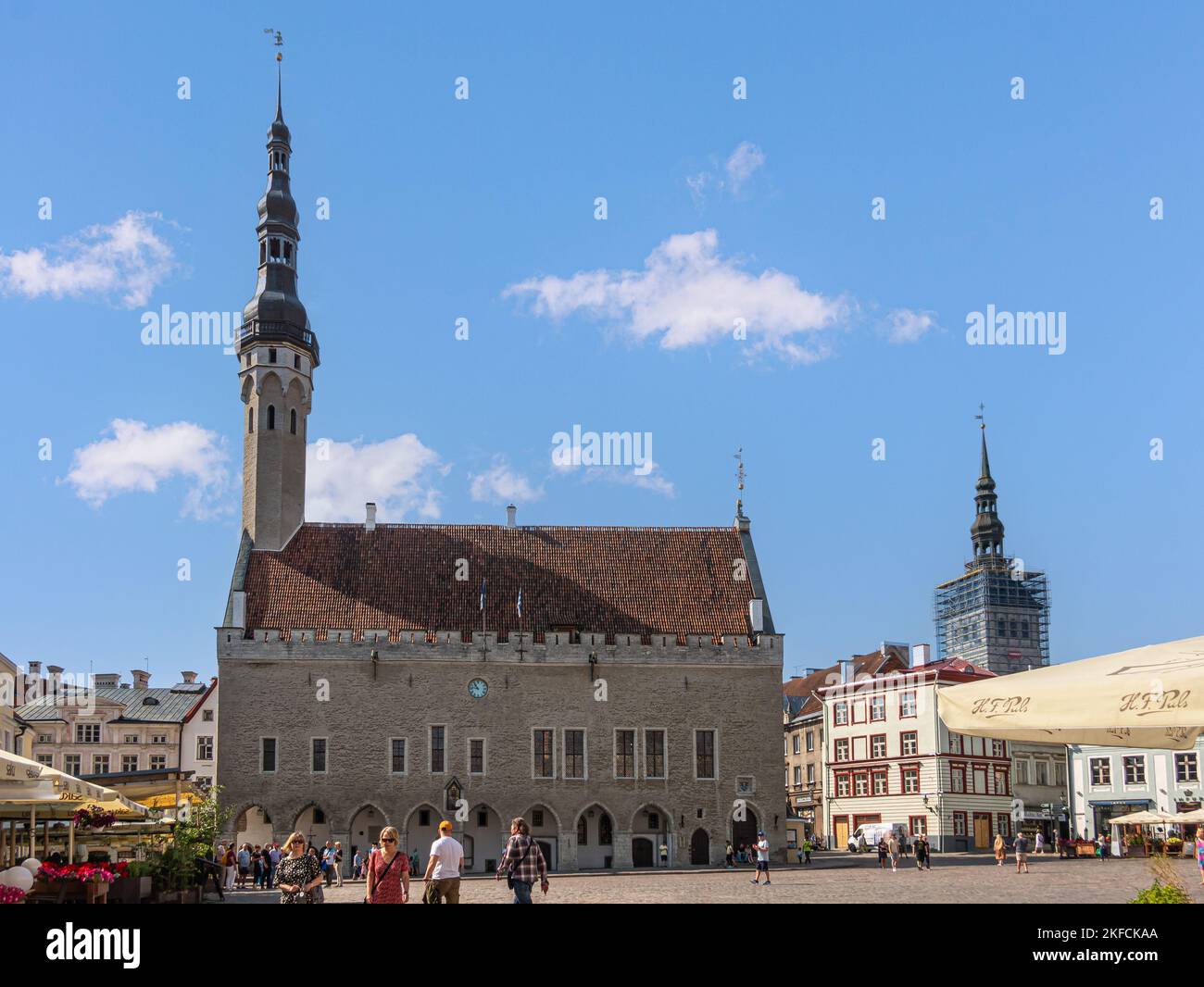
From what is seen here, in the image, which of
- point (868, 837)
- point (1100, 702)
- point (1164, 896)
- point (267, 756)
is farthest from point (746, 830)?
point (1100, 702)

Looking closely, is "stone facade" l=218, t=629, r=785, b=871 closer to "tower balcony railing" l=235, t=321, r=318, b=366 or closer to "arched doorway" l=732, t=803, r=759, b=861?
"arched doorway" l=732, t=803, r=759, b=861

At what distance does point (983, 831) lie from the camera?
213 feet

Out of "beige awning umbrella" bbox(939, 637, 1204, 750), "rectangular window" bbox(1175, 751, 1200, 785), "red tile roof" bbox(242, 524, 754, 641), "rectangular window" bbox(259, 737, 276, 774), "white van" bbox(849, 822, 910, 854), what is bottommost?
"white van" bbox(849, 822, 910, 854)

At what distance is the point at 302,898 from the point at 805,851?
126 ft

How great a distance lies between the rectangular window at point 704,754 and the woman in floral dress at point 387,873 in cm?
3588

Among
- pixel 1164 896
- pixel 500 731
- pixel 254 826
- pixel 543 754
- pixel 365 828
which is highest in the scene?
pixel 500 731

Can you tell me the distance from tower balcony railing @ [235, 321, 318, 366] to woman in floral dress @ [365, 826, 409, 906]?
43325 mm

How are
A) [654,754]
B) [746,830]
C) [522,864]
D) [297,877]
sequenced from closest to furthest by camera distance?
[297,877]
[522,864]
[654,754]
[746,830]

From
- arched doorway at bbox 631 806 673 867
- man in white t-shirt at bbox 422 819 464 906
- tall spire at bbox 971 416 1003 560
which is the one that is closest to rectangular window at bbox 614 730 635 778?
arched doorway at bbox 631 806 673 867

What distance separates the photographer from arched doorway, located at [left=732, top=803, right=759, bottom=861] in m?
48.7

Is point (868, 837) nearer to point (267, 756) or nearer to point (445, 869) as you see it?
point (267, 756)

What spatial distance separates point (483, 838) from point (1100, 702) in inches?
1612

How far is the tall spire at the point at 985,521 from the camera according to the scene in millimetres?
138125
